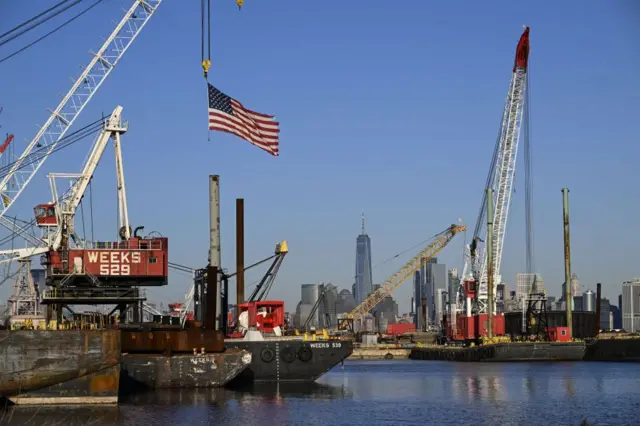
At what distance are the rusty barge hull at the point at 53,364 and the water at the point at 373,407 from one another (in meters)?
1.11

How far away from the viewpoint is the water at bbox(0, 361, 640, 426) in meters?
53.0

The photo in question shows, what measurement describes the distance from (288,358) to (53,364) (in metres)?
26.5

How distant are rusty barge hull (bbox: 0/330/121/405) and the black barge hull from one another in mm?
21467

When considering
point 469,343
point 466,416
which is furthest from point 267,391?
point 469,343

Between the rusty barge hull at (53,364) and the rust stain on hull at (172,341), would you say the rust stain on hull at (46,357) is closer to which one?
the rusty barge hull at (53,364)

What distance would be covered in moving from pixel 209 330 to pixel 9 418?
21.8 meters

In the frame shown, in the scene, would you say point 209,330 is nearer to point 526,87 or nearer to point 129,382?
point 129,382

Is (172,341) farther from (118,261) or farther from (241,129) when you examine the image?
(241,129)

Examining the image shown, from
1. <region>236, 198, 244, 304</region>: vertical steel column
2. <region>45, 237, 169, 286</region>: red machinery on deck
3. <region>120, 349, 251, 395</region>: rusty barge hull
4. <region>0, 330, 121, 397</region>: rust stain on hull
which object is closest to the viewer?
<region>0, 330, 121, 397</region>: rust stain on hull

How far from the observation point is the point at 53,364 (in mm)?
54188

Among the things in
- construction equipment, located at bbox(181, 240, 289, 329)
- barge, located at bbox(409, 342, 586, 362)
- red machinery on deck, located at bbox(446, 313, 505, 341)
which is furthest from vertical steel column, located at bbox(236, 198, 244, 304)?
red machinery on deck, located at bbox(446, 313, 505, 341)

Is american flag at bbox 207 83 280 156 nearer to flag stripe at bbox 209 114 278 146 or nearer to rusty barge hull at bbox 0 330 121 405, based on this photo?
flag stripe at bbox 209 114 278 146

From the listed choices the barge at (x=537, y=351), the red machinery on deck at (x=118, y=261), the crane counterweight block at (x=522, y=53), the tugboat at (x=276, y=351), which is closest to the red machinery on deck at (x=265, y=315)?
the tugboat at (x=276, y=351)

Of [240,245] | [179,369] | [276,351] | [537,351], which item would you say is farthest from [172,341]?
[537,351]
